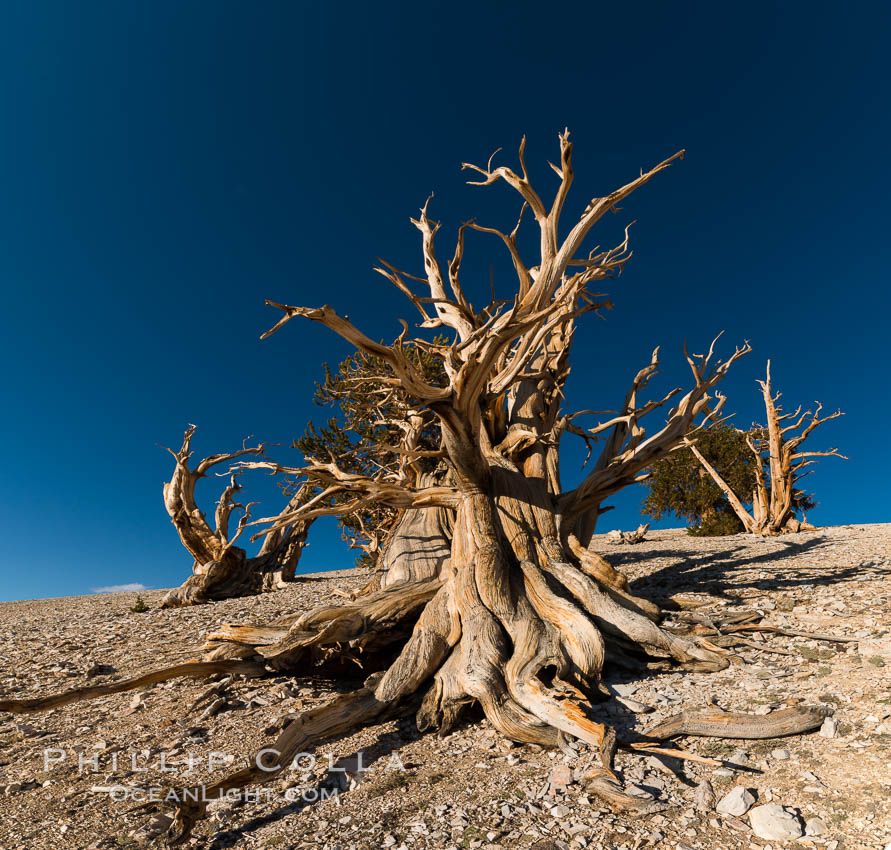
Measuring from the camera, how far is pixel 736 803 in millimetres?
2891

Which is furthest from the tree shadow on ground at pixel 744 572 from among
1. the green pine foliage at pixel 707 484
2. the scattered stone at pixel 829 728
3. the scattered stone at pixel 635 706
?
the green pine foliage at pixel 707 484

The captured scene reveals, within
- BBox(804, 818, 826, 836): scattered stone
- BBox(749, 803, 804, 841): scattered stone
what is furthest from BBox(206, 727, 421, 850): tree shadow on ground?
BBox(804, 818, 826, 836): scattered stone

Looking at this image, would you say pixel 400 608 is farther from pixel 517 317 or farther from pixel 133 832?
pixel 517 317

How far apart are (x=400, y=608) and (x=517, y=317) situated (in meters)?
3.66

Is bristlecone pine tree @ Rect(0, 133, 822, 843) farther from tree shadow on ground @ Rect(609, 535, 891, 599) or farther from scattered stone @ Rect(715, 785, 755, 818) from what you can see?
tree shadow on ground @ Rect(609, 535, 891, 599)

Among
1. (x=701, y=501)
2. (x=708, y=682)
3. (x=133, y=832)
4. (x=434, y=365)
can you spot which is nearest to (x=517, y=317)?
(x=708, y=682)

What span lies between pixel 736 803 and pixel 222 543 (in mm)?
12900

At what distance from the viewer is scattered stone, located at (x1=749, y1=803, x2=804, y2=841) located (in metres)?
2.62

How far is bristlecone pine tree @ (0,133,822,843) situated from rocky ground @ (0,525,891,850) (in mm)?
202

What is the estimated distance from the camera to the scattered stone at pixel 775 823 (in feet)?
8.59

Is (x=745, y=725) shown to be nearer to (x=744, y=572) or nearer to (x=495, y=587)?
(x=495, y=587)

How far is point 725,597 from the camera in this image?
725 centimetres

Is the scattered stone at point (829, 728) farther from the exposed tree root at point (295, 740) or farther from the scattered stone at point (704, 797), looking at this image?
the exposed tree root at point (295, 740)

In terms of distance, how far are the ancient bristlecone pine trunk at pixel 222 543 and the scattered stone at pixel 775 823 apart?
448 inches
